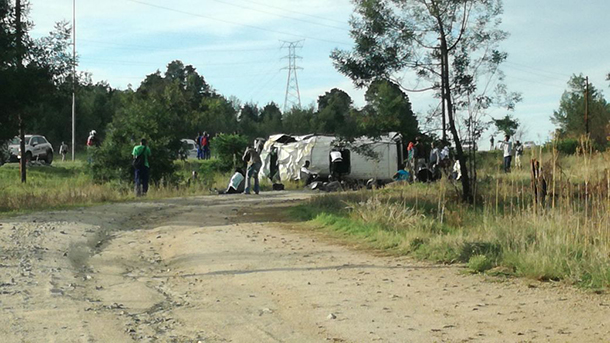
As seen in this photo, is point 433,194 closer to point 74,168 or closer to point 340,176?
point 340,176

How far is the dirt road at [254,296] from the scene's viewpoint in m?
6.72

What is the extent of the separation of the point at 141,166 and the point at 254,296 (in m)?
16.2

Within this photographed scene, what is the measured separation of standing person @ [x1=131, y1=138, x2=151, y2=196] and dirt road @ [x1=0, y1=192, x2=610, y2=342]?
9996 mm

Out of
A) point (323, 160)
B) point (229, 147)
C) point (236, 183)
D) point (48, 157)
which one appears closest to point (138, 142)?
point (236, 183)

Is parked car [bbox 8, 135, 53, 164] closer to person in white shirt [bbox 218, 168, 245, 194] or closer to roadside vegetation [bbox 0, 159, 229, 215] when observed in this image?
roadside vegetation [bbox 0, 159, 229, 215]

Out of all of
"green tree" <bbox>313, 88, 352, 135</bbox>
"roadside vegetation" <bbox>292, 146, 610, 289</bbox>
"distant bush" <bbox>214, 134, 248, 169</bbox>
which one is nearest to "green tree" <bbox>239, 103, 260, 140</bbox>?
"green tree" <bbox>313, 88, 352, 135</bbox>

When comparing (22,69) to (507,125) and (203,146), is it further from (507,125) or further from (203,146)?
(203,146)

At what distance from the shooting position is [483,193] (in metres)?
20.8

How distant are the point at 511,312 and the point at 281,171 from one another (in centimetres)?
2862

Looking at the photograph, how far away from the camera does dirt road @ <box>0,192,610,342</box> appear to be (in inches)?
265

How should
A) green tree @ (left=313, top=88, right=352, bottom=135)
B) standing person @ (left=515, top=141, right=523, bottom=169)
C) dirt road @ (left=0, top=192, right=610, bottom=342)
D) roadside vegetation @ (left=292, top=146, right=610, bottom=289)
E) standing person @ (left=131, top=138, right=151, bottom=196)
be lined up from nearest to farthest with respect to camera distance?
dirt road @ (left=0, top=192, right=610, bottom=342), roadside vegetation @ (left=292, top=146, right=610, bottom=289), standing person @ (left=515, top=141, right=523, bottom=169), standing person @ (left=131, top=138, right=151, bottom=196), green tree @ (left=313, top=88, right=352, bottom=135)

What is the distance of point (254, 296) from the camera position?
8484 mm

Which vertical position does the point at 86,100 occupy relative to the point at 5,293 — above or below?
above

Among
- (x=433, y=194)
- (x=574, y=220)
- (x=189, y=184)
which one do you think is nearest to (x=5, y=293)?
(x=574, y=220)
